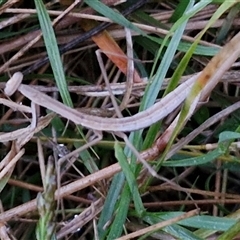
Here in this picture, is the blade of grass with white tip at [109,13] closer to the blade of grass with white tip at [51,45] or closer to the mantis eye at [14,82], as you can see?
the blade of grass with white tip at [51,45]

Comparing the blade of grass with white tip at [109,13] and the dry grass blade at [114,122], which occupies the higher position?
the blade of grass with white tip at [109,13]

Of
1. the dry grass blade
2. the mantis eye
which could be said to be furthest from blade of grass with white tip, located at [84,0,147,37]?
the mantis eye

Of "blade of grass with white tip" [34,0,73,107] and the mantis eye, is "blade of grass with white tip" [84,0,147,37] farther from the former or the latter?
the mantis eye

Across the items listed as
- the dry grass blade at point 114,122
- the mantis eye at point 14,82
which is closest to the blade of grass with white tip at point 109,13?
the dry grass blade at point 114,122

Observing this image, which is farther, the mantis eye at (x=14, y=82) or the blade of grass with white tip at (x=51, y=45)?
the blade of grass with white tip at (x=51, y=45)

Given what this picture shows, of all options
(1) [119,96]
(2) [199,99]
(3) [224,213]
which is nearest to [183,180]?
(3) [224,213]

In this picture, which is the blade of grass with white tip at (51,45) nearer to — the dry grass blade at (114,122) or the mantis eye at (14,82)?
the dry grass blade at (114,122)

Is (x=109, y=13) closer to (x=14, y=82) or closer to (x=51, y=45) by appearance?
(x=51, y=45)

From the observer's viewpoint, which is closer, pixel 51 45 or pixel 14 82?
pixel 14 82

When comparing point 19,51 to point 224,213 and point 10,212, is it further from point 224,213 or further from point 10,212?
point 224,213

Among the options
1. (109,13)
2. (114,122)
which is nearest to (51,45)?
(109,13)

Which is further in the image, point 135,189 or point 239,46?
point 135,189
